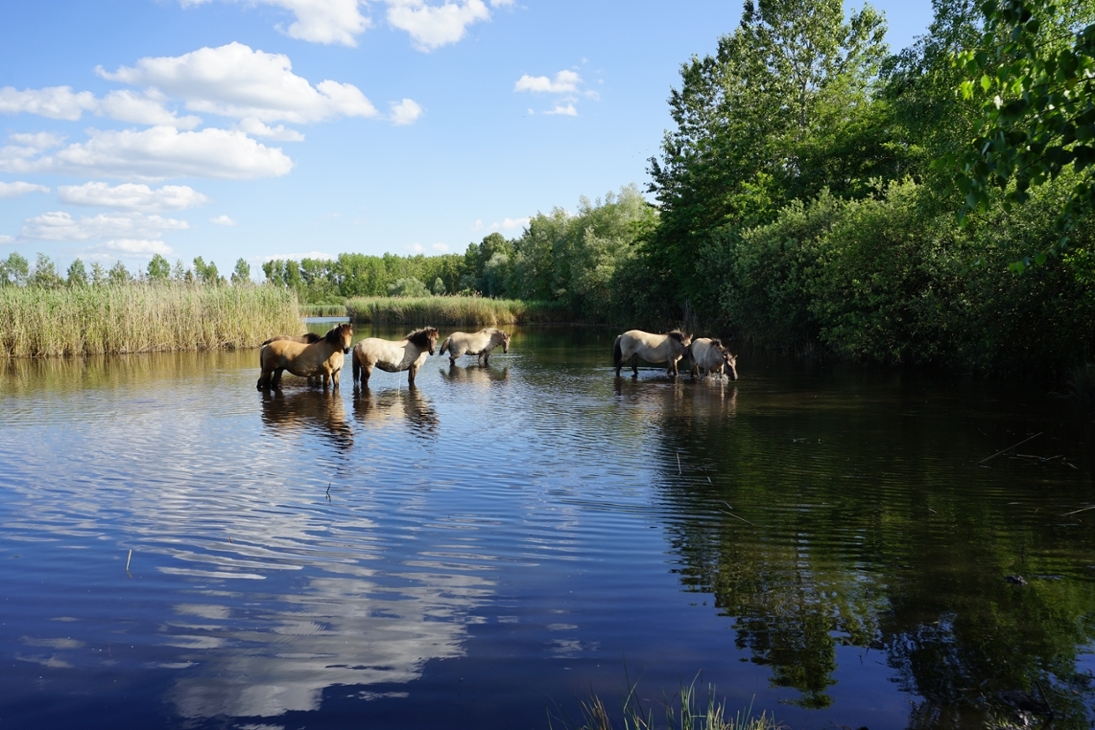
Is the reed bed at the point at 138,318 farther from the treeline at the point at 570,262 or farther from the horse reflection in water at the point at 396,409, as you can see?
the horse reflection in water at the point at 396,409

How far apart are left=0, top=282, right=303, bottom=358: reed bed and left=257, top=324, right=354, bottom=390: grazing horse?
15965 mm

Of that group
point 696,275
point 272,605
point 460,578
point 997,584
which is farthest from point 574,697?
point 696,275

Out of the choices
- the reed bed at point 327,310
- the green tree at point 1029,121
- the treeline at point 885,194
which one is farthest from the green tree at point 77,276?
the reed bed at point 327,310

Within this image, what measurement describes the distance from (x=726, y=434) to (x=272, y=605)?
29.4 ft

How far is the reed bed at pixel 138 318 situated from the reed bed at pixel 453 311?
1039 inches

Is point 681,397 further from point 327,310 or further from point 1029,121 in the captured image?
point 327,310

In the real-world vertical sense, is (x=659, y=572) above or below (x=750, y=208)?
below

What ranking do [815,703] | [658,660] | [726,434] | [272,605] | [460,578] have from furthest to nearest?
[726,434], [460,578], [272,605], [658,660], [815,703]

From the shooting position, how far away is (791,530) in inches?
296

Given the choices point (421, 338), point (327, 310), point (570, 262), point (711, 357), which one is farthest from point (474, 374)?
point (327, 310)

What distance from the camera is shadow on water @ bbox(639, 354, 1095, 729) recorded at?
450cm

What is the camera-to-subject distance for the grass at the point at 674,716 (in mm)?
3748

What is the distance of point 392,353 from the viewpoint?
21.3 m

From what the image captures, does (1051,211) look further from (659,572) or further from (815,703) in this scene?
(815,703)
